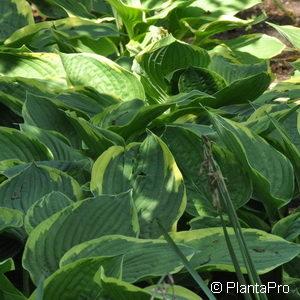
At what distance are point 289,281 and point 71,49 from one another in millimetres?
1436

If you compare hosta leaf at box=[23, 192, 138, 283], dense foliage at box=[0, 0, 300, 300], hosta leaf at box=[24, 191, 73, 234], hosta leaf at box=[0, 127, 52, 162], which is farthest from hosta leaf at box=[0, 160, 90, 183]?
hosta leaf at box=[23, 192, 138, 283]

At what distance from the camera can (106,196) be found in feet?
5.42

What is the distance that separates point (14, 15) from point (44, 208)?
1.74 metres

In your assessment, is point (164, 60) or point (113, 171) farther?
point (164, 60)

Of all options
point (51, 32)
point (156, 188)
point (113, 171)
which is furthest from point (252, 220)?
point (51, 32)

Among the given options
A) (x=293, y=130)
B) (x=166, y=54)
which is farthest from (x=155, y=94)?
(x=293, y=130)

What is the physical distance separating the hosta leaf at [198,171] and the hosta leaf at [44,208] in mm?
366

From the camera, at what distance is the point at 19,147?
2105 mm

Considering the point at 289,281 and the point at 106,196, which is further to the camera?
the point at 289,281

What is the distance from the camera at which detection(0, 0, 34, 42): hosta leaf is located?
3.23 meters

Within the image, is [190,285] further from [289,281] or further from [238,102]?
[238,102]

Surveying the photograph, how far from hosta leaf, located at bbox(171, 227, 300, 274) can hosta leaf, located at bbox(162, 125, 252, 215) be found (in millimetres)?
212

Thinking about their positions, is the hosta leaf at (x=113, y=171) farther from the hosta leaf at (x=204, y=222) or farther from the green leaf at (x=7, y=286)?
the green leaf at (x=7, y=286)

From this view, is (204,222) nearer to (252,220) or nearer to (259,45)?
(252,220)
